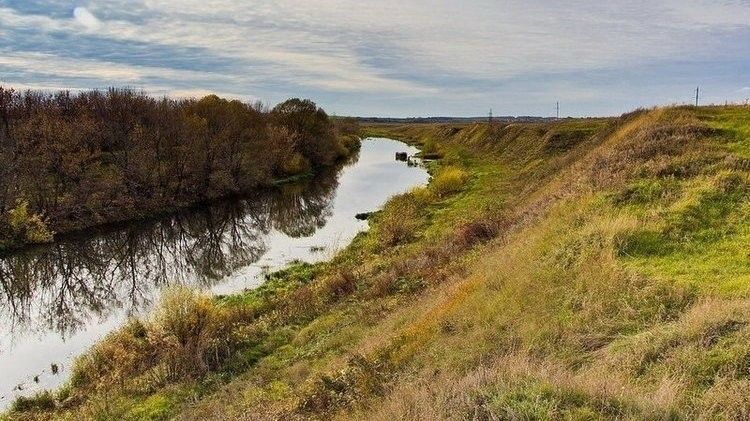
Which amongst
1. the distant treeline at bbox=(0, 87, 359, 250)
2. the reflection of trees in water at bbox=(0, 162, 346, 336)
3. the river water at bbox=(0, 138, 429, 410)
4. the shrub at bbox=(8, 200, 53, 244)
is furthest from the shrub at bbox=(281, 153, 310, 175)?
the shrub at bbox=(8, 200, 53, 244)

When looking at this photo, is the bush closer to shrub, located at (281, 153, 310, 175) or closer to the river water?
the river water

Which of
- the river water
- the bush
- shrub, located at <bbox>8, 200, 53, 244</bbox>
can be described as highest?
the bush

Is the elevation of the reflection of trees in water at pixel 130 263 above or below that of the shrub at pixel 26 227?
below

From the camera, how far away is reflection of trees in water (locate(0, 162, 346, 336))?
69.2 feet

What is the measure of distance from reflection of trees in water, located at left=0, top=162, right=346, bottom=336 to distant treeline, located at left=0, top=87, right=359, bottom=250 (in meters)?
2.62

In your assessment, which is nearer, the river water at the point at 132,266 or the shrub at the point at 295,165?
the river water at the point at 132,266

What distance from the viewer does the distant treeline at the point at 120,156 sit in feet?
107

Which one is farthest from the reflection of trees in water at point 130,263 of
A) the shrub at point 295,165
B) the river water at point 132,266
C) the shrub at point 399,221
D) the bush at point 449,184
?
the shrub at point 295,165

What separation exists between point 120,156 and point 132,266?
17587 millimetres

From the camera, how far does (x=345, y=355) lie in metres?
12.0

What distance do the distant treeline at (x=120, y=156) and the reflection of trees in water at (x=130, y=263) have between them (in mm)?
2624

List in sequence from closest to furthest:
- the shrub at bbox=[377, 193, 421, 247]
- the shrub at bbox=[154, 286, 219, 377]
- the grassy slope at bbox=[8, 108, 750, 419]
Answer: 1. the grassy slope at bbox=[8, 108, 750, 419]
2. the shrub at bbox=[154, 286, 219, 377]
3. the shrub at bbox=[377, 193, 421, 247]

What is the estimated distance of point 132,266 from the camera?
26.3 meters

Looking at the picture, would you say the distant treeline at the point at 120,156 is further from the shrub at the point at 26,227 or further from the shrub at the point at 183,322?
the shrub at the point at 183,322
